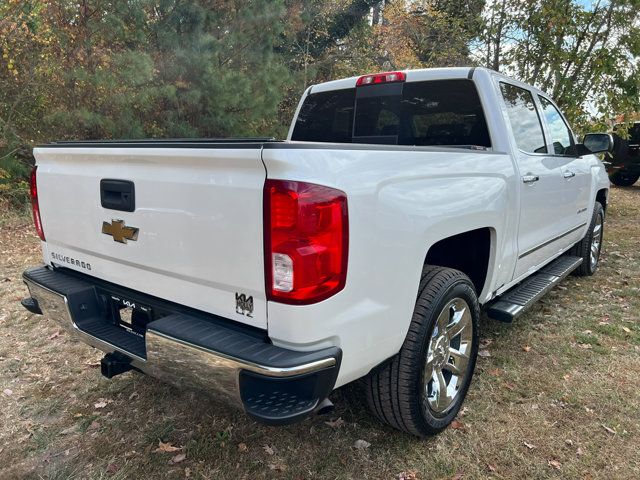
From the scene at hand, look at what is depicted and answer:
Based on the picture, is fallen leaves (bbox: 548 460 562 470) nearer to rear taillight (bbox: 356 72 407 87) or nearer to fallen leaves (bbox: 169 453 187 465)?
fallen leaves (bbox: 169 453 187 465)

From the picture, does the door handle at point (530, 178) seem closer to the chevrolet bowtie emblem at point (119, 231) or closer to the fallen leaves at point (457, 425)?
the fallen leaves at point (457, 425)

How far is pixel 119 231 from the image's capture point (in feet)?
7.47

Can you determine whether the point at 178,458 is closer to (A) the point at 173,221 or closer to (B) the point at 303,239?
(A) the point at 173,221

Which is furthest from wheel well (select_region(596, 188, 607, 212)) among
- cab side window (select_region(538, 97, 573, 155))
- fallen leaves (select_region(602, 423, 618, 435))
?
fallen leaves (select_region(602, 423, 618, 435))

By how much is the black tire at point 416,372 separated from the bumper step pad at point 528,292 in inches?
28.5

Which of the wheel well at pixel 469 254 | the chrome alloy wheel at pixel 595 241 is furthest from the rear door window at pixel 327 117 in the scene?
the chrome alloy wheel at pixel 595 241

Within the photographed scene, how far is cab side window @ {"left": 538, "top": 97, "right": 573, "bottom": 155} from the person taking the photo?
13.7 feet

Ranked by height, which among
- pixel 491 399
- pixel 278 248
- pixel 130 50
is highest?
pixel 130 50

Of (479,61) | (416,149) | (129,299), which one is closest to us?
(416,149)

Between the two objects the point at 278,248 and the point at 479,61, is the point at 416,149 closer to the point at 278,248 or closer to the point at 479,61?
the point at 278,248

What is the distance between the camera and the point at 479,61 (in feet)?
32.9

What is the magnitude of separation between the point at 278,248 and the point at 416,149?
87 centimetres

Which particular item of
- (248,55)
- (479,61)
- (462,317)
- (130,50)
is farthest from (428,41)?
(462,317)

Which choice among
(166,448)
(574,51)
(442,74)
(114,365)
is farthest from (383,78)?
(574,51)
